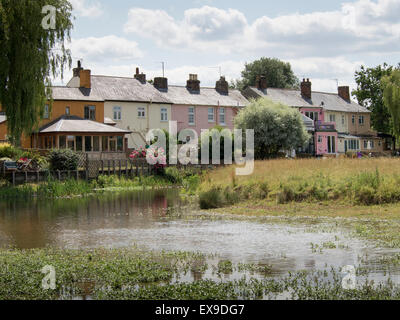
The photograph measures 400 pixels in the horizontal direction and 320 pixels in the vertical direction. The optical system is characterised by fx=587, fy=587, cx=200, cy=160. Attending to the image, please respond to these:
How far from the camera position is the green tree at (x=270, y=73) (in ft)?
335

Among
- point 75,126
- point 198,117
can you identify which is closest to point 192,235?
point 75,126

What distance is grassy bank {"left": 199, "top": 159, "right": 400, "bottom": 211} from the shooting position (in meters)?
22.6

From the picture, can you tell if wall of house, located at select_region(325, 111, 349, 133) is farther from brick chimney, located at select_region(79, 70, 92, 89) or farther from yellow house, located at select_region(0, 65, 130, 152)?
yellow house, located at select_region(0, 65, 130, 152)

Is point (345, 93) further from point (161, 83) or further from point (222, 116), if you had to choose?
point (161, 83)

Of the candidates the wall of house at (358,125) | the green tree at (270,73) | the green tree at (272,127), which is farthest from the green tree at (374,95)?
the green tree at (272,127)

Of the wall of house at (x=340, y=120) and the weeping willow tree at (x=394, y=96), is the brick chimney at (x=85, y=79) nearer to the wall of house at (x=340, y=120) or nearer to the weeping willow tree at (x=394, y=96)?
the weeping willow tree at (x=394, y=96)

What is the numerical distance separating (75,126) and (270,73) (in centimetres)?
5854

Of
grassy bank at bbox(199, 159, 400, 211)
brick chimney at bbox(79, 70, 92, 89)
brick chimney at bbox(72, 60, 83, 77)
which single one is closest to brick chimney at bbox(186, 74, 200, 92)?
brick chimney at bbox(72, 60, 83, 77)

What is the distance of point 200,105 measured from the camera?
65.2 m

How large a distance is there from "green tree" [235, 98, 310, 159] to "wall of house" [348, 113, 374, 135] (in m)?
30.3

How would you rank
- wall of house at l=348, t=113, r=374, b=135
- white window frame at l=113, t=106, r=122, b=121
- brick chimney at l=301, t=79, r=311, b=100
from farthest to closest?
wall of house at l=348, t=113, r=374, b=135
brick chimney at l=301, t=79, r=311, b=100
white window frame at l=113, t=106, r=122, b=121

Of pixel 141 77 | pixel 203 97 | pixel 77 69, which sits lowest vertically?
pixel 203 97

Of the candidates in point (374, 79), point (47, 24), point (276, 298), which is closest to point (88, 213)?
point (47, 24)

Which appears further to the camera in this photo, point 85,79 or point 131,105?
point 131,105
